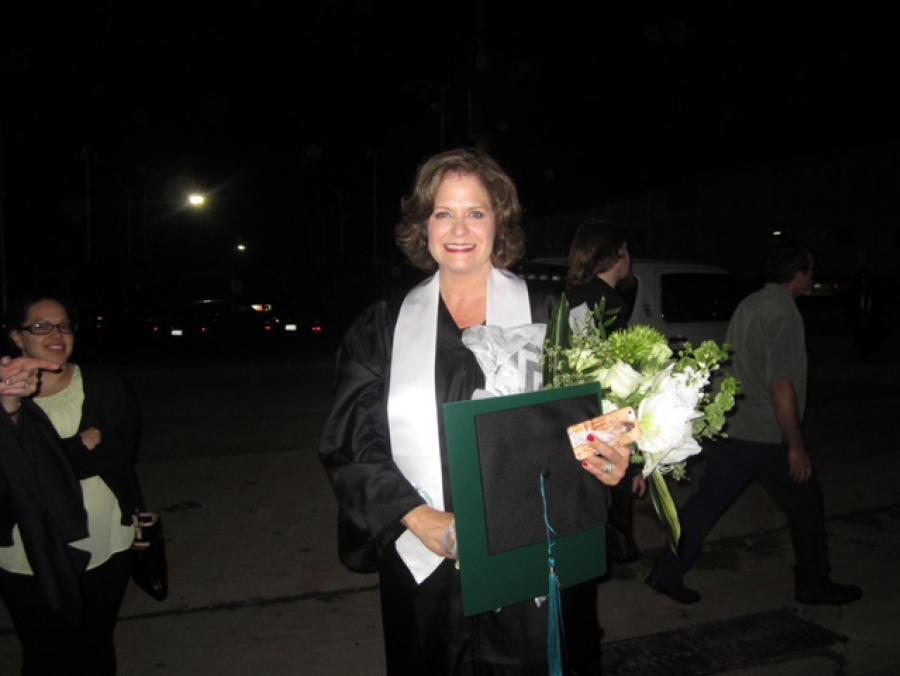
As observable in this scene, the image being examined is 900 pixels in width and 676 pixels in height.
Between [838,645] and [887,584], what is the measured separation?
3.11 ft

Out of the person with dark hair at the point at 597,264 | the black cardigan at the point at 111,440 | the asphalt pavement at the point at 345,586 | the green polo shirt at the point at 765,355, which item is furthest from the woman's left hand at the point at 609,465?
the green polo shirt at the point at 765,355

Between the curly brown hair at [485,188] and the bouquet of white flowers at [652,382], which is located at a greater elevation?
the curly brown hair at [485,188]

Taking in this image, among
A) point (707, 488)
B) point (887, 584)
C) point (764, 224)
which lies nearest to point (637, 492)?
point (707, 488)

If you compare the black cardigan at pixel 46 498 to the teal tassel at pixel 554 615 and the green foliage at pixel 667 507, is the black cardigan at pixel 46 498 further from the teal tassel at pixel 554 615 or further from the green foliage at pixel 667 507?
the green foliage at pixel 667 507

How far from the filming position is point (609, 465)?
185 centimetres

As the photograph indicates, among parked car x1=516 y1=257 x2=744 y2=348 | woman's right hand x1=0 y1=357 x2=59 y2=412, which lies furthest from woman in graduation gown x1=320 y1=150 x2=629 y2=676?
parked car x1=516 y1=257 x2=744 y2=348

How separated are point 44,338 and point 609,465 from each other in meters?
2.08

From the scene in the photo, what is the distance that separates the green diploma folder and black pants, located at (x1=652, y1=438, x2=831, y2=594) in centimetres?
249

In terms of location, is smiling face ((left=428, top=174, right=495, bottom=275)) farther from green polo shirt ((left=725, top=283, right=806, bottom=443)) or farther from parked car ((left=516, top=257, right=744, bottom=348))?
parked car ((left=516, top=257, right=744, bottom=348))

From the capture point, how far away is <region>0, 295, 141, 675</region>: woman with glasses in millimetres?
2498

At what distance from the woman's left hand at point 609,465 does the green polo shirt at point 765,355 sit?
232cm

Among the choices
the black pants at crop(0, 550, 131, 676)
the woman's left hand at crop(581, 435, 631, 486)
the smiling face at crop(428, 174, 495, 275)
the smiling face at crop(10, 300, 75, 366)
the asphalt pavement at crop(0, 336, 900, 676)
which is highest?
the smiling face at crop(428, 174, 495, 275)

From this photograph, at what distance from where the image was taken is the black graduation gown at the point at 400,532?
6.71 feet

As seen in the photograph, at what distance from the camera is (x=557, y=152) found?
114ft
